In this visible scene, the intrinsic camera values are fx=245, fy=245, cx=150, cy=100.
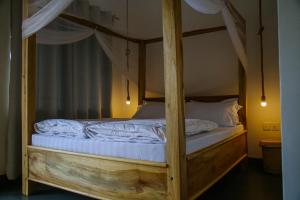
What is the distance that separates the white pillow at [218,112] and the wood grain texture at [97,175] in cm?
161

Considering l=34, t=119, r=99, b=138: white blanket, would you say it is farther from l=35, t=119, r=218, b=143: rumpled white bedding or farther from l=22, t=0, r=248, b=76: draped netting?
l=22, t=0, r=248, b=76: draped netting

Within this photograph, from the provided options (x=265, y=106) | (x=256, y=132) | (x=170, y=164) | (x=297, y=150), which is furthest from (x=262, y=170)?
(x=297, y=150)

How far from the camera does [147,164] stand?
1730mm

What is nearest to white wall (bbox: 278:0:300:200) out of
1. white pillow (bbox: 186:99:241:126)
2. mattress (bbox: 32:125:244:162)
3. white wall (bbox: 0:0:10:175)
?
mattress (bbox: 32:125:244:162)

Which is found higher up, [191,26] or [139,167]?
[191,26]

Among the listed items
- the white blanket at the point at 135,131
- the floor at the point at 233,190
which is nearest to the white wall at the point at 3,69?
the floor at the point at 233,190

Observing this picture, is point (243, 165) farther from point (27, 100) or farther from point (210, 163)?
point (27, 100)

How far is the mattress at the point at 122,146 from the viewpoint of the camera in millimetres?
1747

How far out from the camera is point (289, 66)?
0.87 meters

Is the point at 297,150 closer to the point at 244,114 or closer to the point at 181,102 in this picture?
the point at 181,102

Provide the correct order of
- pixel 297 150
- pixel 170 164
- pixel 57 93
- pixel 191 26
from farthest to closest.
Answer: pixel 191 26
pixel 57 93
pixel 170 164
pixel 297 150

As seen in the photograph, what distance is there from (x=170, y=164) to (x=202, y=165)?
0.50m

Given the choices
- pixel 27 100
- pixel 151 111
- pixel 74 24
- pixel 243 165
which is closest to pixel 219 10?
pixel 74 24

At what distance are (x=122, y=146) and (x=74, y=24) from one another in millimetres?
1814
